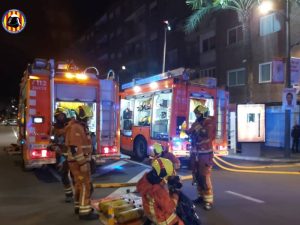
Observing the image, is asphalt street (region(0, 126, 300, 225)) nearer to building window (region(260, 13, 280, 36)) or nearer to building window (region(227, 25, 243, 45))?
building window (region(260, 13, 280, 36))

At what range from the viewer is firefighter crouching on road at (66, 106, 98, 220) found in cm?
666

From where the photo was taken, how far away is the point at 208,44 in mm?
32625

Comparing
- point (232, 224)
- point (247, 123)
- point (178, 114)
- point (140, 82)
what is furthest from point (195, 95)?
point (232, 224)

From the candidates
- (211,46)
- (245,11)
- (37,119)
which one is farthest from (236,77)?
(37,119)

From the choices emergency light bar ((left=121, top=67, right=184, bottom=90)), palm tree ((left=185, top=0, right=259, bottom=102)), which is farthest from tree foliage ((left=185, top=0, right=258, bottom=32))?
emergency light bar ((left=121, top=67, right=184, bottom=90))

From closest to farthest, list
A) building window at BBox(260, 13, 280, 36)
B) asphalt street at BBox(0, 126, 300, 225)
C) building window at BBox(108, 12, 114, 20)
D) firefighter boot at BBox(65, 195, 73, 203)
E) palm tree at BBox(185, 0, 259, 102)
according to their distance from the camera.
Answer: asphalt street at BBox(0, 126, 300, 225) → firefighter boot at BBox(65, 195, 73, 203) → palm tree at BBox(185, 0, 259, 102) → building window at BBox(260, 13, 280, 36) → building window at BBox(108, 12, 114, 20)

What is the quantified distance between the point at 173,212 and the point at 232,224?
8.51 ft

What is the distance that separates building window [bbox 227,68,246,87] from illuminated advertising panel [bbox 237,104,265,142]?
9357mm

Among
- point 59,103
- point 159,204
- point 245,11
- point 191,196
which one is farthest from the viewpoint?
point 245,11

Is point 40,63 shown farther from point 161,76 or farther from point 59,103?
point 161,76

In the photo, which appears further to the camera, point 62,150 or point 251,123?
point 251,123

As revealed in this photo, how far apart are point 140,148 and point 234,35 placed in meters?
16.0

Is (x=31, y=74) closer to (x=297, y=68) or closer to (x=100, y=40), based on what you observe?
(x=297, y=68)

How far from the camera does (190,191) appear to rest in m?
9.27
